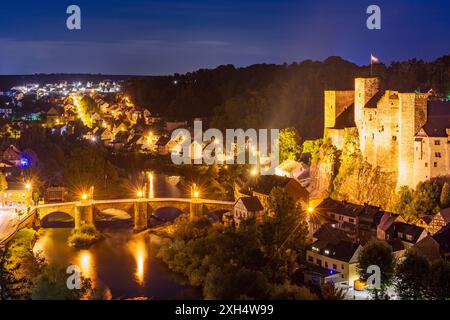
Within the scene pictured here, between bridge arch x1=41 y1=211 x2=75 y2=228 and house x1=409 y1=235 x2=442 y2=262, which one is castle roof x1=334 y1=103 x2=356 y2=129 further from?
bridge arch x1=41 y1=211 x2=75 y2=228

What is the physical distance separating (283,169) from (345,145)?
433 centimetres

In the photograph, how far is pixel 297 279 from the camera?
19234 millimetres

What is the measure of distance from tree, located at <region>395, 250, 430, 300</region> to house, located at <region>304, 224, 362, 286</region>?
1.63 meters

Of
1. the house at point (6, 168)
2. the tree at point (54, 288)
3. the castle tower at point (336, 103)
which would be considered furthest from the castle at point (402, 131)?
the house at point (6, 168)

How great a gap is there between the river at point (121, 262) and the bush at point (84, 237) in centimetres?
27

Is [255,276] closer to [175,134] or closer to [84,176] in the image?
[84,176]

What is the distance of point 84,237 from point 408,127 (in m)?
12.8

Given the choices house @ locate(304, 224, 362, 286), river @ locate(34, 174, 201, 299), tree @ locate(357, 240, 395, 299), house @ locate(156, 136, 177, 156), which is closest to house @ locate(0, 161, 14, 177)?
house @ locate(156, 136, 177, 156)

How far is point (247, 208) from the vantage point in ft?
83.1

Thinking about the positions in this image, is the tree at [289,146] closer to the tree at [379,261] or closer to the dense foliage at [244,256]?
the dense foliage at [244,256]

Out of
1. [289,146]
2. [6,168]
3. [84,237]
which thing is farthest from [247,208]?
[6,168]

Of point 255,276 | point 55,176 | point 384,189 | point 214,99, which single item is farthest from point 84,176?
point 214,99

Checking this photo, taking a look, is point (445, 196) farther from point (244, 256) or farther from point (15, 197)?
point (15, 197)

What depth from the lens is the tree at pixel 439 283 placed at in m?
17.0
